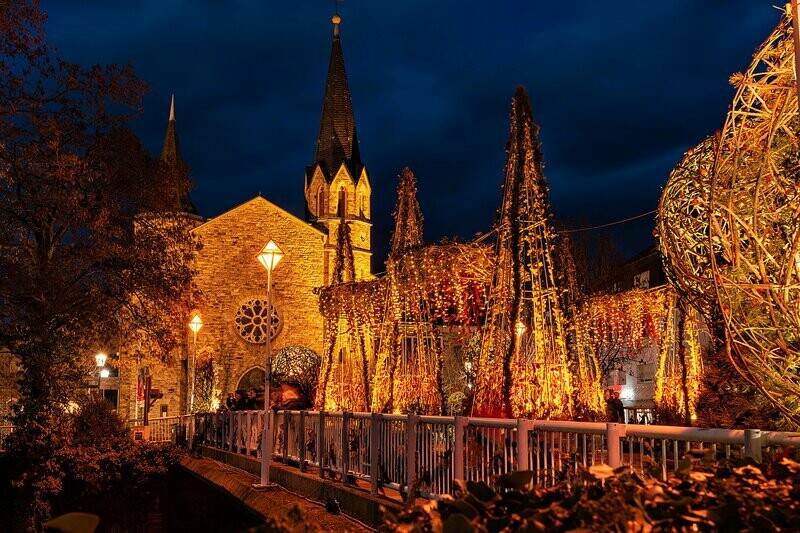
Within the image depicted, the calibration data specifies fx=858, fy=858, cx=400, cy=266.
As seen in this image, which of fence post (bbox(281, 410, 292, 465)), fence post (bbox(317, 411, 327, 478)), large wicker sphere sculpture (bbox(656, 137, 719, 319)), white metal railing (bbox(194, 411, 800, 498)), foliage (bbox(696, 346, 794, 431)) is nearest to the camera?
white metal railing (bbox(194, 411, 800, 498))

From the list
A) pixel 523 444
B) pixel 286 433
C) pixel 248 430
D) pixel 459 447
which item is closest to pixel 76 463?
pixel 248 430

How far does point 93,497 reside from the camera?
1658 cm

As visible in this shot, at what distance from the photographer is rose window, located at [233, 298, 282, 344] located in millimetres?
39469

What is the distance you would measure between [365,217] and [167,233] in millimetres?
27390

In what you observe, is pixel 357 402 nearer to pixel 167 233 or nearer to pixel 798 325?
pixel 167 233

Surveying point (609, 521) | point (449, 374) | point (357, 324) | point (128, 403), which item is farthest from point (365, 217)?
point (609, 521)

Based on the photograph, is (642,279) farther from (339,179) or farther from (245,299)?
(245,299)

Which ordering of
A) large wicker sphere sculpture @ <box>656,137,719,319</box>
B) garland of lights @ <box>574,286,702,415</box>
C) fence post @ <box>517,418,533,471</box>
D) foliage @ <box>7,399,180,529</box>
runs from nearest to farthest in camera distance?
fence post @ <box>517,418,533,471</box> < large wicker sphere sculpture @ <box>656,137,719,319</box> < foliage @ <box>7,399,180,529</box> < garland of lights @ <box>574,286,702,415</box>

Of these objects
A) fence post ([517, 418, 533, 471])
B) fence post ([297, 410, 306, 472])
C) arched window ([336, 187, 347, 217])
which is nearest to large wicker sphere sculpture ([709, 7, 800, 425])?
fence post ([517, 418, 533, 471])

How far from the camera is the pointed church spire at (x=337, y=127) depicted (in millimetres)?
45469

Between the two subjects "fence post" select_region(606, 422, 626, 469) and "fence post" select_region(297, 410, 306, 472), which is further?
"fence post" select_region(297, 410, 306, 472)

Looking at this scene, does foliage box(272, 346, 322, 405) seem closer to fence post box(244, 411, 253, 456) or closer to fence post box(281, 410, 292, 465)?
fence post box(244, 411, 253, 456)

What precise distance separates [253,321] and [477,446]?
110 ft

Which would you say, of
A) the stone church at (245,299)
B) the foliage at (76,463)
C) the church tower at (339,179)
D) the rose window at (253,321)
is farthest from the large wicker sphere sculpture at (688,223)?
the church tower at (339,179)
